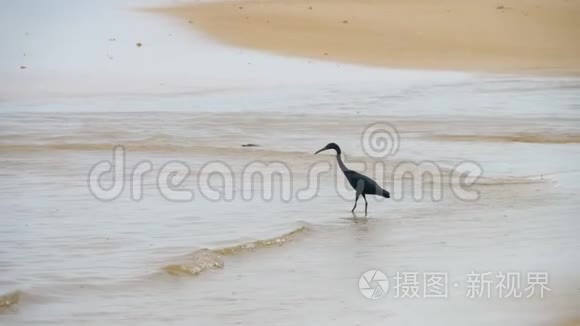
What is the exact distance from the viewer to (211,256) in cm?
777

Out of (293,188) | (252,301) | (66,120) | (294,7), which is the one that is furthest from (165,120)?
(294,7)

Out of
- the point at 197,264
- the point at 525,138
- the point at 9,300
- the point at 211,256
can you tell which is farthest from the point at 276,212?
the point at 525,138

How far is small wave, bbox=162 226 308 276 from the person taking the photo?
748 cm

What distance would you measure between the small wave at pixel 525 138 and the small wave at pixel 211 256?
4.92 meters

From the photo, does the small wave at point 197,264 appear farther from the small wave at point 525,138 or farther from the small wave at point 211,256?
the small wave at point 525,138

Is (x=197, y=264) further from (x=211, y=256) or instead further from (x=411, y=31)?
(x=411, y=31)

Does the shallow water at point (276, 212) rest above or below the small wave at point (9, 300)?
above

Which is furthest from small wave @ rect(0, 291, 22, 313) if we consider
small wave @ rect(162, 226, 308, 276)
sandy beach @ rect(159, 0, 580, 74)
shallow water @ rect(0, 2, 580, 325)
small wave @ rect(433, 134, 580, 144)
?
sandy beach @ rect(159, 0, 580, 74)

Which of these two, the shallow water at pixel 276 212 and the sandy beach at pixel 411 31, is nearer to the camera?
the shallow water at pixel 276 212

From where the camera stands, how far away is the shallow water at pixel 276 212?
6680 mm

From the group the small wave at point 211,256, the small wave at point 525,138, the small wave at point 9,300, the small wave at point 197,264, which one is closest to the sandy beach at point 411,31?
the small wave at point 525,138

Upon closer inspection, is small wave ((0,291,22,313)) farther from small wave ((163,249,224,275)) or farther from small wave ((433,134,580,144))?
small wave ((433,134,580,144))

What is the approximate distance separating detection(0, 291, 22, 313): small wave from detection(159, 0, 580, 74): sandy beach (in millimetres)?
13402

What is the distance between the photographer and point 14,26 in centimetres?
2327
